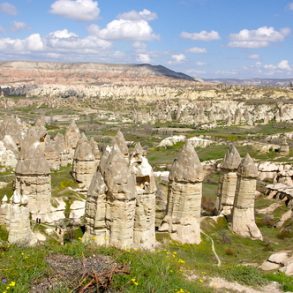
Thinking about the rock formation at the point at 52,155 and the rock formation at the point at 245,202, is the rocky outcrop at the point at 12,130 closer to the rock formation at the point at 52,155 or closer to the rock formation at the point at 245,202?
the rock formation at the point at 52,155

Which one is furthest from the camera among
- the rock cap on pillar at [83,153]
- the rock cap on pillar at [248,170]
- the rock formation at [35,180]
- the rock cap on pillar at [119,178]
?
the rock cap on pillar at [83,153]

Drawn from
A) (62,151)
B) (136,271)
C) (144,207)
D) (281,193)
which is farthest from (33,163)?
(281,193)

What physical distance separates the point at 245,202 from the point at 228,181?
2.14m

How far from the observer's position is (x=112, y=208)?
54.0 ft

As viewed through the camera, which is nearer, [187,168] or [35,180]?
[187,168]

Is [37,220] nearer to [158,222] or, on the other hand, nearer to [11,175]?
[158,222]

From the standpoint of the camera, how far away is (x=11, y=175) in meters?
31.1

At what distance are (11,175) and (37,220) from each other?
1006 centimetres

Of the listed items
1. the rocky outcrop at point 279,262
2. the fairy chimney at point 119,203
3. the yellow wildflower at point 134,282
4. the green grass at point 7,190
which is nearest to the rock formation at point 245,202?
the rocky outcrop at point 279,262

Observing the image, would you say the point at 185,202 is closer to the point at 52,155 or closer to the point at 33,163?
the point at 33,163

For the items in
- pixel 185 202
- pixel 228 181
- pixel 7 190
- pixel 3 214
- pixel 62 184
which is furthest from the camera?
pixel 62 184

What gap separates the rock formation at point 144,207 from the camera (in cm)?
1762

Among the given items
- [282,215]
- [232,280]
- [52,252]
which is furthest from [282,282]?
[282,215]

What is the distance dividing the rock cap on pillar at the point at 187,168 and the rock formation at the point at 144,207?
3.26 meters
